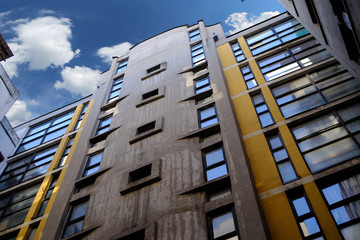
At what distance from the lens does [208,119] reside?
1512 centimetres

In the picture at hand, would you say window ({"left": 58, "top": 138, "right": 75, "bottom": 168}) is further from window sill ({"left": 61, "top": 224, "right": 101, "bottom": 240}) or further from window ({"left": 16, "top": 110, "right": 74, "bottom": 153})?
window sill ({"left": 61, "top": 224, "right": 101, "bottom": 240})

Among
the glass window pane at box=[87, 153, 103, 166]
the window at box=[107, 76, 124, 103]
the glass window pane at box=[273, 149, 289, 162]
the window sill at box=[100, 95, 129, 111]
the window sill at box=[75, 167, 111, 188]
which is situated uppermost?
the window at box=[107, 76, 124, 103]

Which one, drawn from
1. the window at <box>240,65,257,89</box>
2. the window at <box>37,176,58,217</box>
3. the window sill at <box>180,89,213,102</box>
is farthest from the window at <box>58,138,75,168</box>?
the window at <box>240,65,257,89</box>

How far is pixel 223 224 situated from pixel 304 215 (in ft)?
8.36

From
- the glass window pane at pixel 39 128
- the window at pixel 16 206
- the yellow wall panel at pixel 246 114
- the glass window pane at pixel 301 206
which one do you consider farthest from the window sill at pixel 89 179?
the glass window pane at pixel 39 128

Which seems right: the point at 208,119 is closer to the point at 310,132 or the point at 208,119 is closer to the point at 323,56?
the point at 310,132

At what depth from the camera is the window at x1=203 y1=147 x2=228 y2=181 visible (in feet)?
39.1

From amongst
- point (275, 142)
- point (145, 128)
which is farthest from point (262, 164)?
point (145, 128)

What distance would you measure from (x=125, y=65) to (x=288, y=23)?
1428 cm

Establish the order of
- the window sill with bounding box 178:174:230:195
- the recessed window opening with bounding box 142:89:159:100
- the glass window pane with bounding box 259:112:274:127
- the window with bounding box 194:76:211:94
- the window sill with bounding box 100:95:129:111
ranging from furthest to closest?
the window sill with bounding box 100:95:129:111 < the recessed window opening with bounding box 142:89:159:100 < the window with bounding box 194:76:211:94 < the glass window pane with bounding box 259:112:274:127 < the window sill with bounding box 178:174:230:195

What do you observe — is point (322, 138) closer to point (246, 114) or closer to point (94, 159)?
point (246, 114)

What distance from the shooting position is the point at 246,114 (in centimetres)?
1412

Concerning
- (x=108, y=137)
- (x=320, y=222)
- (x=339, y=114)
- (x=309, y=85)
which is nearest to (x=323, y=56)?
(x=309, y=85)

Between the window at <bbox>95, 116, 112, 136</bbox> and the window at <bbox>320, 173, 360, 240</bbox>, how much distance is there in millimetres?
13395
